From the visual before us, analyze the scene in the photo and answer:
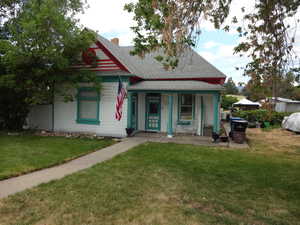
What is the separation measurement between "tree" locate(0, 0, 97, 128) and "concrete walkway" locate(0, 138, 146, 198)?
15.5ft

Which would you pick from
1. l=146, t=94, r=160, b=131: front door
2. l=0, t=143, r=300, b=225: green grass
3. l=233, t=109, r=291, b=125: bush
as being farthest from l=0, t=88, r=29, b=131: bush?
l=233, t=109, r=291, b=125: bush

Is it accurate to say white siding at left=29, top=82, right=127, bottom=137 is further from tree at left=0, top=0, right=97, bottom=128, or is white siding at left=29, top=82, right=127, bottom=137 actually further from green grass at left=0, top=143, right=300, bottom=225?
green grass at left=0, top=143, right=300, bottom=225

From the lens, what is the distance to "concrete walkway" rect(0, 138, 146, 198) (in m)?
4.57

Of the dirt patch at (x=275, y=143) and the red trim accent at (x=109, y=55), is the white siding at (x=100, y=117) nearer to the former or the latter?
the red trim accent at (x=109, y=55)

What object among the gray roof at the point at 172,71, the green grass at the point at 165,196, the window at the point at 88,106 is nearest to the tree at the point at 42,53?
the window at the point at 88,106

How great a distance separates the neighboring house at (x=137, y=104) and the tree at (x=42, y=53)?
1038 mm

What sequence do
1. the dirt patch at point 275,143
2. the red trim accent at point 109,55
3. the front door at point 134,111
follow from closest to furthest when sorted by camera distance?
the dirt patch at point 275,143
the red trim accent at point 109,55
the front door at point 134,111

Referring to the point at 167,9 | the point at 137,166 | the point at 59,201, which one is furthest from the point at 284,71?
the point at 59,201

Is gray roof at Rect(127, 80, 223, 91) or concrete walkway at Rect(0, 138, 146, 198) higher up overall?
gray roof at Rect(127, 80, 223, 91)

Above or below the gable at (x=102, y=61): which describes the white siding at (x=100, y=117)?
below

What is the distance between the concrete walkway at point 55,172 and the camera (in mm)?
4573

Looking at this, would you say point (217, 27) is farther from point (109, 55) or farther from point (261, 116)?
point (261, 116)

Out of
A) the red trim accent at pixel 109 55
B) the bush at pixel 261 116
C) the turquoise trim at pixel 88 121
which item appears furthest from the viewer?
the bush at pixel 261 116

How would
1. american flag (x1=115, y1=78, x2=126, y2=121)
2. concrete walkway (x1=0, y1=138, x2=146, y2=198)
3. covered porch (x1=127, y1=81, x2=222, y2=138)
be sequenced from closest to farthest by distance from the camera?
concrete walkway (x1=0, y1=138, x2=146, y2=198) → american flag (x1=115, y1=78, x2=126, y2=121) → covered porch (x1=127, y1=81, x2=222, y2=138)
